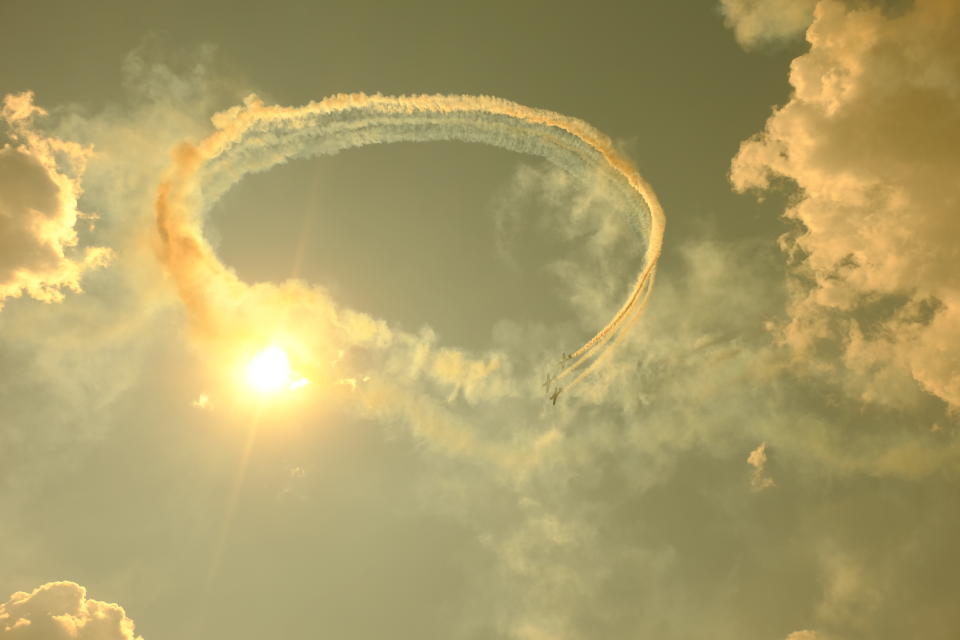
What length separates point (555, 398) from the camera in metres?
58.1

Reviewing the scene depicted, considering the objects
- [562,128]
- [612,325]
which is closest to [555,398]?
[612,325]

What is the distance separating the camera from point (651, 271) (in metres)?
54.0

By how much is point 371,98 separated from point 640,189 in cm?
2646

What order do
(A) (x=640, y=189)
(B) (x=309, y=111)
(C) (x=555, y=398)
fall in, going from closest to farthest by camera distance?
(B) (x=309, y=111) < (A) (x=640, y=189) < (C) (x=555, y=398)

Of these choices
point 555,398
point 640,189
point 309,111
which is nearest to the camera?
point 309,111

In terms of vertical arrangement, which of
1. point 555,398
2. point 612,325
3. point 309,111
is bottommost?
point 555,398

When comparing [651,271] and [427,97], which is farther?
[651,271]

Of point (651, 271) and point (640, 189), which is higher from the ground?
point (640, 189)

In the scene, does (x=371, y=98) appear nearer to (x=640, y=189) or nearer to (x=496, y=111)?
(x=496, y=111)

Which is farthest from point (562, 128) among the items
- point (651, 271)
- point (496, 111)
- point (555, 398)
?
point (555, 398)

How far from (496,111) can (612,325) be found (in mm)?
25468

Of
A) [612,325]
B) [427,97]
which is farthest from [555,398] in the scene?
[427,97]

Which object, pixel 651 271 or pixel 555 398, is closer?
pixel 651 271

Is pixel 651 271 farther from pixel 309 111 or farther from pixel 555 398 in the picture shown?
pixel 309 111
